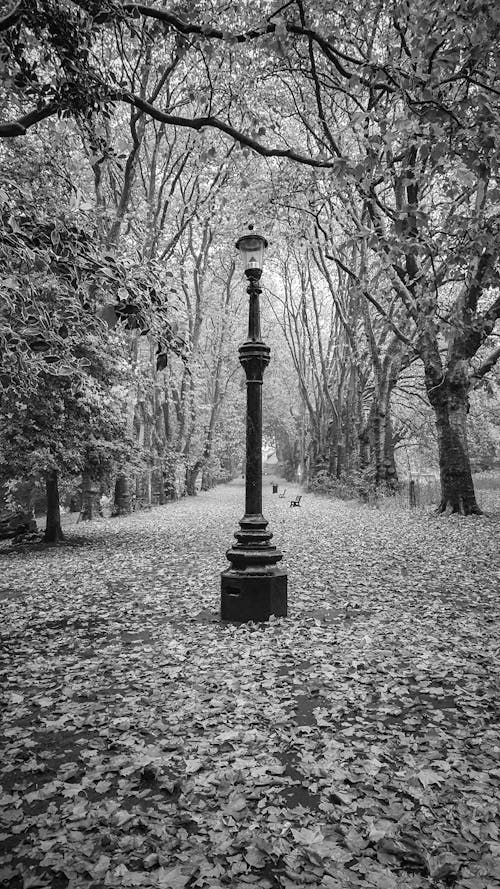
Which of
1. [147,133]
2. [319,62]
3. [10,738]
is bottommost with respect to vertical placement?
[10,738]

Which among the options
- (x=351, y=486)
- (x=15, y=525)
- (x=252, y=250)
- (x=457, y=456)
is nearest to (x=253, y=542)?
(x=252, y=250)

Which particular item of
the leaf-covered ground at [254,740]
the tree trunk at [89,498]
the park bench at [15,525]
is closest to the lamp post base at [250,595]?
the leaf-covered ground at [254,740]

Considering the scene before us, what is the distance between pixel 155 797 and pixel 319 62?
497 inches

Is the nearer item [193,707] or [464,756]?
[464,756]

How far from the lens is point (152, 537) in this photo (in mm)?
13055

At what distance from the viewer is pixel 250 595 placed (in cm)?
589

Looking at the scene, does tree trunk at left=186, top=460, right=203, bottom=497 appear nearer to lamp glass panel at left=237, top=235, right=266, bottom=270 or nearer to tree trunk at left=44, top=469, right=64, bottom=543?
tree trunk at left=44, top=469, right=64, bottom=543

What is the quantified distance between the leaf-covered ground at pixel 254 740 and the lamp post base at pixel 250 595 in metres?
0.18

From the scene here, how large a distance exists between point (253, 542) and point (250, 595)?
23.5 inches

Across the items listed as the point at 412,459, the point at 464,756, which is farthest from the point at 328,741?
the point at 412,459

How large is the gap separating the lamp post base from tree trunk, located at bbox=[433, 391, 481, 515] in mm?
8585

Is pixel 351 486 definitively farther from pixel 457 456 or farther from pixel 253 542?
pixel 253 542

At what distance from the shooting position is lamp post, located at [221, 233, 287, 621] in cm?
590

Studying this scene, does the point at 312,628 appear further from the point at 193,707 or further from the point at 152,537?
the point at 152,537
